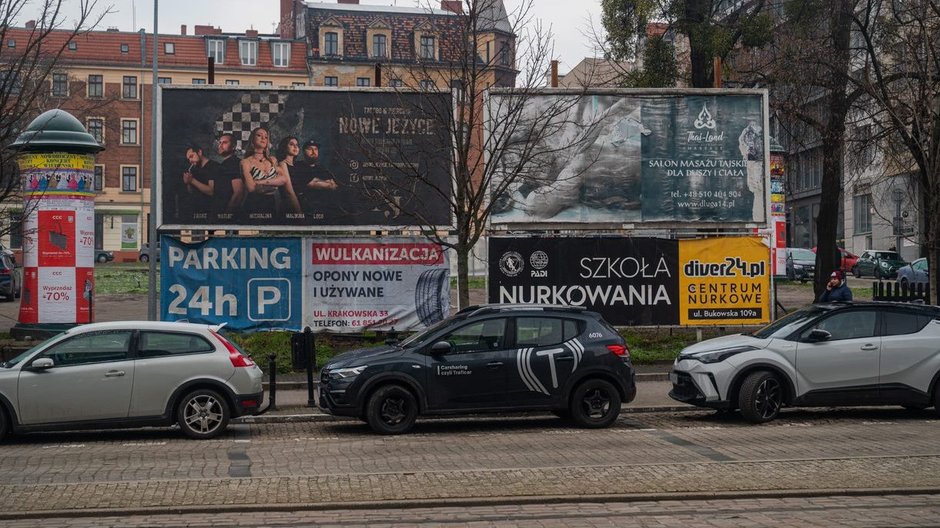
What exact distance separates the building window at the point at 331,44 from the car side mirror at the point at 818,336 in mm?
69774

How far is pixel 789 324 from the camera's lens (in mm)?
15070

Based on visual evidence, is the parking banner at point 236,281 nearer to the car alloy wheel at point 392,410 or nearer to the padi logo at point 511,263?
the padi logo at point 511,263

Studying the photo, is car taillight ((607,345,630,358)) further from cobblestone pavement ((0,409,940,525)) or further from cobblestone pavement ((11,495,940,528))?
cobblestone pavement ((11,495,940,528))

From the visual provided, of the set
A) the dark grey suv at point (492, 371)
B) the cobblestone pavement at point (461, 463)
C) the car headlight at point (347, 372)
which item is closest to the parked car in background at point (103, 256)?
the cobblestone pavement at point (461, 463)

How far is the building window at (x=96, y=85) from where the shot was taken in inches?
3046

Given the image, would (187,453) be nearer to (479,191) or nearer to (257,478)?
(257,478)

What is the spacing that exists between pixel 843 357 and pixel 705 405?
197 cm

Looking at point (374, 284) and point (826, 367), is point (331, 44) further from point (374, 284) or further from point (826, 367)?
point (826, 367)

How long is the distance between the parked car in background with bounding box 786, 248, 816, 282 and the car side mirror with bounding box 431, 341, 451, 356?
106 ft

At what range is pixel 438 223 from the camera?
22.0 m

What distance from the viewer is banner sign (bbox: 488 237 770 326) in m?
21.6

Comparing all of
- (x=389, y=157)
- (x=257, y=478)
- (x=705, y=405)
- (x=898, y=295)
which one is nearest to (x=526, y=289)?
(x=389, y=157)

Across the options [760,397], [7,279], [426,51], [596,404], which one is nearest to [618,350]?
[596,404]

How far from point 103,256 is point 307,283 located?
54.8m
